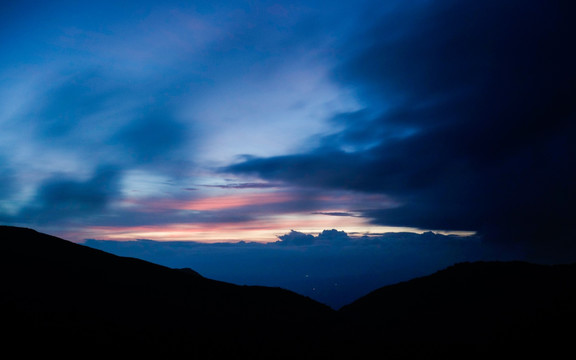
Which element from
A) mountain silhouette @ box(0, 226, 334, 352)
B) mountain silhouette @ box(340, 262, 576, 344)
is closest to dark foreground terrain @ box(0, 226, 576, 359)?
mountain silhouette @ box(0, 226, 334, 352)

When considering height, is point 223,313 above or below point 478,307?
above

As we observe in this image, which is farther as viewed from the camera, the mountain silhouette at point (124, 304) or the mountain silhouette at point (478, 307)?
the mountain silhouette at point (478, 307)

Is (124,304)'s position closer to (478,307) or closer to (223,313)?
(223,313)

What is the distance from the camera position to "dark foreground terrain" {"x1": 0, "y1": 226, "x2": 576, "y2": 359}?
1336 inches

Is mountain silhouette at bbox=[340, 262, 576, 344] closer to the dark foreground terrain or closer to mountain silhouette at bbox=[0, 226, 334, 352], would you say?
the dark foreground terrain

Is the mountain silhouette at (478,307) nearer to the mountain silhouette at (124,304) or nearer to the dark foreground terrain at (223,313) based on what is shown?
the dark foreground terrain at (223,313)

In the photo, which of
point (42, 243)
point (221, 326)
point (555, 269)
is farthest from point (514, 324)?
point (42, 243)

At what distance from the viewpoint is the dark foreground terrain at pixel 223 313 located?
33938 millimetres

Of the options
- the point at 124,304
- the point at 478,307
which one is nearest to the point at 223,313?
the point at 124,304

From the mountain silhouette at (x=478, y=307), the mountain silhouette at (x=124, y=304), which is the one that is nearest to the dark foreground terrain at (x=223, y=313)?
the mountain silhouette at (x=124, y=304)

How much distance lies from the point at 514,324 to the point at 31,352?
6164 centimetres

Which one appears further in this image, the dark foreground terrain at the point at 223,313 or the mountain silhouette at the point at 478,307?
the mountain silhouette at the point at 478,307

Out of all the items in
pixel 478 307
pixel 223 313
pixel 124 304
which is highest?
pixel 124 304

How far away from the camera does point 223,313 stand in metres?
50.4
